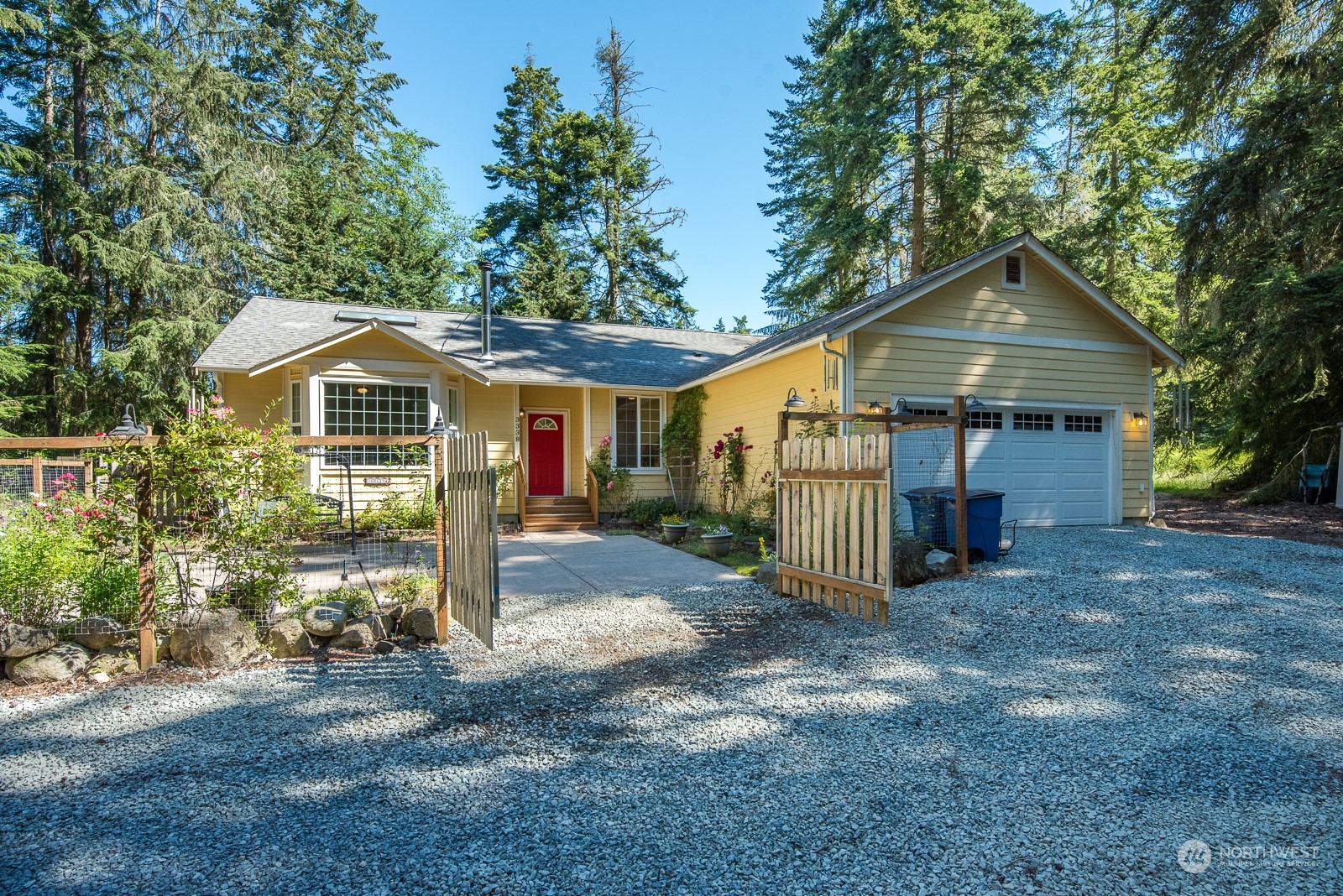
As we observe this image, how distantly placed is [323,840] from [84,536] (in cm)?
328

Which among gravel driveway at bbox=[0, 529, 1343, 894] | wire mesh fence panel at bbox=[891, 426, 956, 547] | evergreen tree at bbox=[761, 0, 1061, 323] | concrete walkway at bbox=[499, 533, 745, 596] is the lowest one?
gravel driveway at bbox=[0, 529, 1343, 894]

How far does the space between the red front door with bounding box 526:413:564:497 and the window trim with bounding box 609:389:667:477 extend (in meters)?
1.18

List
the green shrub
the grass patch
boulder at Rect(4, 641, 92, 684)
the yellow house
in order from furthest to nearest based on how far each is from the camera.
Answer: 1. the grass patch
2. the green shrub
3. the yellow house
4. boulder at Rect(4, 641, 92, 684)

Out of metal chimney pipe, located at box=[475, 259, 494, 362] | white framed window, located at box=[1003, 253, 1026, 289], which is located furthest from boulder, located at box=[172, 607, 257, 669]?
white framed window, located at box=[1003, 253, 1026, 289]

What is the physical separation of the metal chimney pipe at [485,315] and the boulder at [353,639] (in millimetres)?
8678

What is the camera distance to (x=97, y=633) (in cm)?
450

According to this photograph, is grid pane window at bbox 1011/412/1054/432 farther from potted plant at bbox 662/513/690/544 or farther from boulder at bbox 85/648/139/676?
boulder at bbox 85/648/139/676

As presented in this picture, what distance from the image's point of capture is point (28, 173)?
1622 cm

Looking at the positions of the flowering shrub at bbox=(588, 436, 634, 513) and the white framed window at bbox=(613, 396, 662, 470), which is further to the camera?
the white framed window at bbox=(613, 396, 662, 470)

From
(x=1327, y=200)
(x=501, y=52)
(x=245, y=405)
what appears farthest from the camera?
(x=501, y=52)

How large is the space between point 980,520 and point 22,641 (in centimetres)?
815

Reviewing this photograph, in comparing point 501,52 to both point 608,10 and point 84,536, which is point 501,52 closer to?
point 608,10

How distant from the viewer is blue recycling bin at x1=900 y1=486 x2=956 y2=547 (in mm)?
7781

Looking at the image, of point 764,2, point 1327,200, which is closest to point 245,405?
point 764,2
